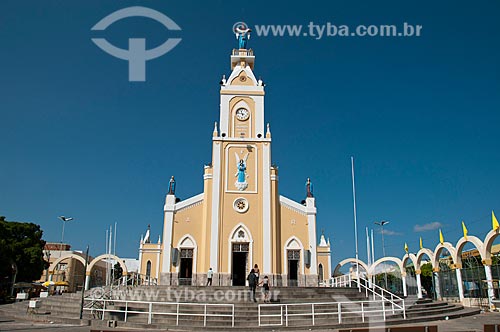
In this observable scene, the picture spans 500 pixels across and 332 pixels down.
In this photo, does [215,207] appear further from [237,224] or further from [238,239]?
[238,239]

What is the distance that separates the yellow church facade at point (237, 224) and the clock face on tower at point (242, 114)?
0.24 ft

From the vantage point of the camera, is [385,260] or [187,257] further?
[385,260]

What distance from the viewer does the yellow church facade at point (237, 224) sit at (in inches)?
1107

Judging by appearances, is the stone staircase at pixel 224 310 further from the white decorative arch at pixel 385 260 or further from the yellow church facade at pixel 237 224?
the white decorative arch at pixel 385 260

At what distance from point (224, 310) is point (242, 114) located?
1749cm

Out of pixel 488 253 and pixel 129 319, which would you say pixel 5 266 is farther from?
pixel 488 253

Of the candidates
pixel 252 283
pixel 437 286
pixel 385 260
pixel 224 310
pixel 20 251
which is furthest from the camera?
pixel 20 251

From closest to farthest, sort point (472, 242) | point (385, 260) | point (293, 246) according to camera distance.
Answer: point (472, 242)
point (293, 246)
point (385, 260)

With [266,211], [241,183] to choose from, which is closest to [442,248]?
[266,211]

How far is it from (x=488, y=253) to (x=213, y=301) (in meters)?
15.7

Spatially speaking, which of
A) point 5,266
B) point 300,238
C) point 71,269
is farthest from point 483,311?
point 71,269

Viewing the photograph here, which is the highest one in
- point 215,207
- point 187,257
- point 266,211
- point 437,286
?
point 215,207

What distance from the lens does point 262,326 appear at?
1527 centimetres

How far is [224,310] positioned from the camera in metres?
17.0
